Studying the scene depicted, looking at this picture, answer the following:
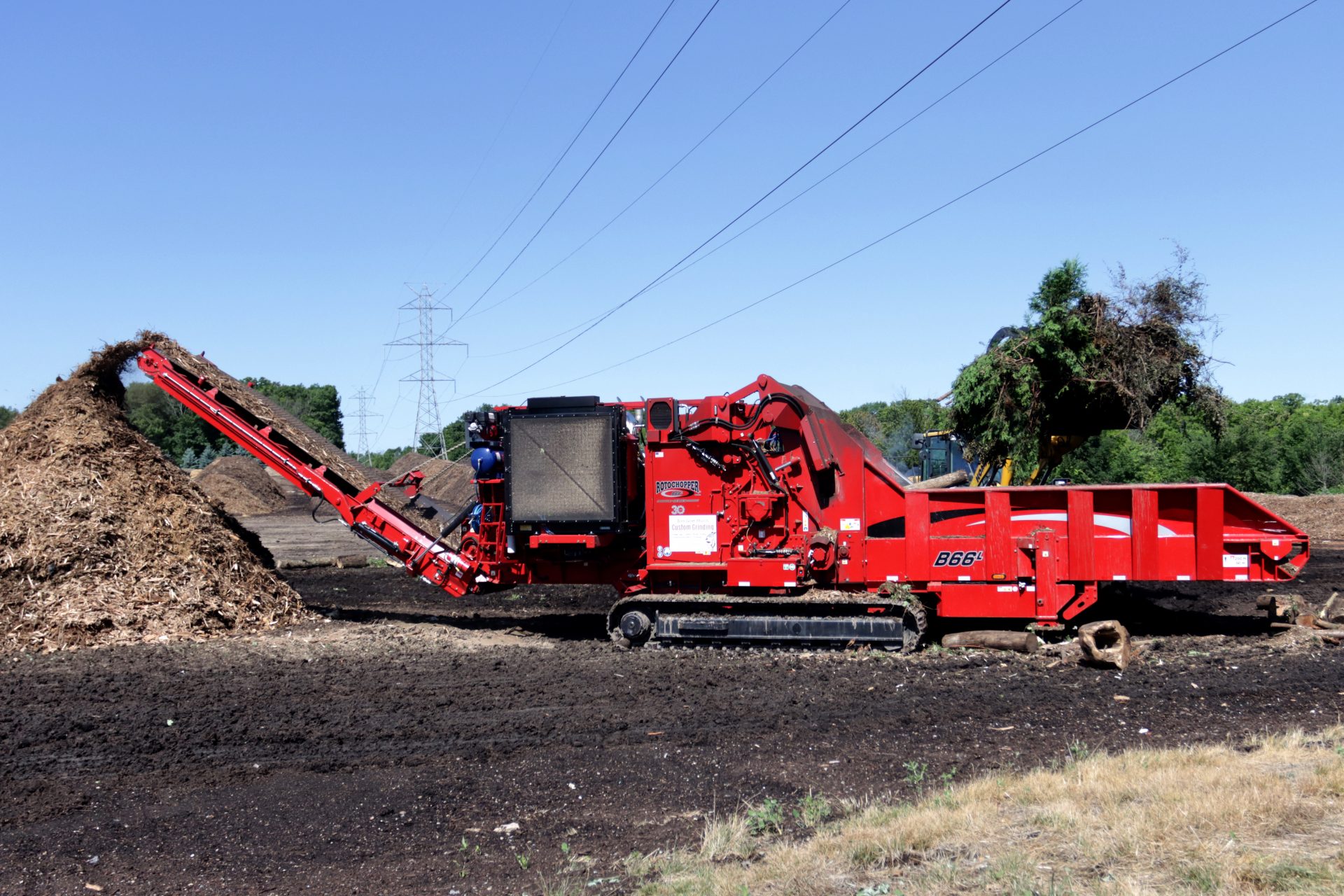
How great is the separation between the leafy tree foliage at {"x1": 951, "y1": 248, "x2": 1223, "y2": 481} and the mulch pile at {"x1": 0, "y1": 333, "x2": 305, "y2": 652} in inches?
405

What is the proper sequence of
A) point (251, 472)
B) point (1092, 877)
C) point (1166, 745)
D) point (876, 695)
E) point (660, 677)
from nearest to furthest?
point (1092, 877) < point (1166, 745) < point (876, 695) < point (660, 677) < point (251, 472)

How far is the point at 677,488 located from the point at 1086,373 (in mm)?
6819

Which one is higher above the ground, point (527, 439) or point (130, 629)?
point (527, 439)

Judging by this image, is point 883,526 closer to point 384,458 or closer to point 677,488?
point 677,488

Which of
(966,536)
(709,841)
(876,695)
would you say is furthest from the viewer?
(966,536)

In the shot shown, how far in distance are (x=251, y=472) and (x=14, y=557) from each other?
126 feet

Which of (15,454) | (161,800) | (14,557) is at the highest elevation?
(15,454)

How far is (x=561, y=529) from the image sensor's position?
12273 millimetres

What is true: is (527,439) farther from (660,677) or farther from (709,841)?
(709,841)

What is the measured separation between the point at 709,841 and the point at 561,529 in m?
6.82

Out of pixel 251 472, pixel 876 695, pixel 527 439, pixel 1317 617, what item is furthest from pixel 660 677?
pixel 251 472

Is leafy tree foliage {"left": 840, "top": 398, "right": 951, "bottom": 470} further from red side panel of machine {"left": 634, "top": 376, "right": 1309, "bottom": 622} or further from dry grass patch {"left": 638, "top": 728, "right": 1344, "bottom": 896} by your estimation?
dry grass patch {"left": 638, "top": 728, "right": 1344, "bottom": 896}

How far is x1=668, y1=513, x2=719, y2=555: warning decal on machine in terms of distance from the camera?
39.2 feet

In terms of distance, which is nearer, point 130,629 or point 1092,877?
point 1092,877
